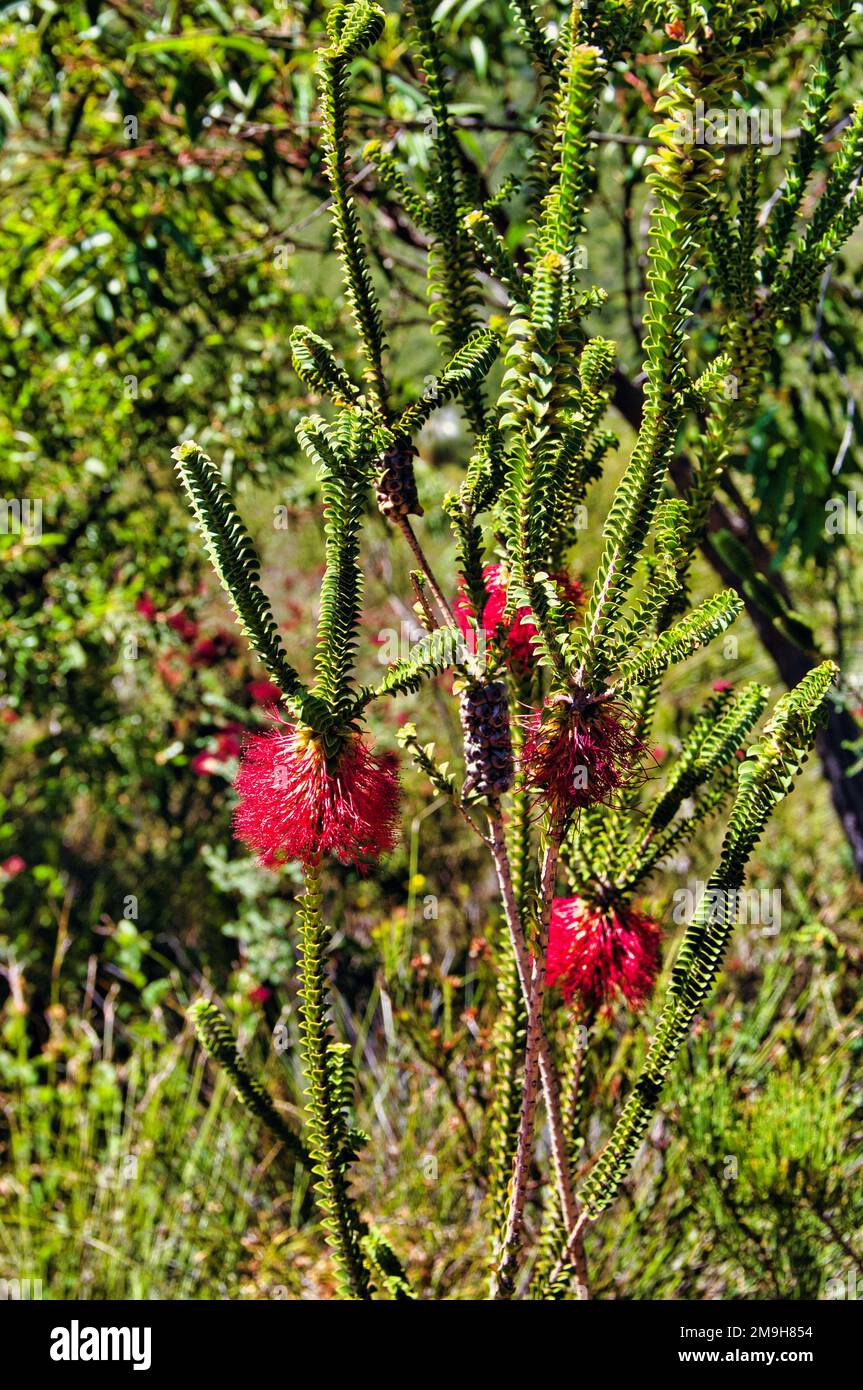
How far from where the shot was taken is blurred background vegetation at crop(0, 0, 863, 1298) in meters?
1.93

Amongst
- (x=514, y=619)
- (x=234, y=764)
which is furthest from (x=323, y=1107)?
(x=234, y=764)

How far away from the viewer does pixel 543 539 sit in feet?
2.74

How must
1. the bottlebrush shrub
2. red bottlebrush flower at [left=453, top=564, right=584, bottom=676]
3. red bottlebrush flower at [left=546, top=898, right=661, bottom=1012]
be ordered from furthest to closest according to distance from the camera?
red bottlebrush flower at [left=546, top=898, right=661, bottom=1012] → red bottlebrush flower at [left=453, top=564, right=584, bottom=676] → the bottlebrush shrub

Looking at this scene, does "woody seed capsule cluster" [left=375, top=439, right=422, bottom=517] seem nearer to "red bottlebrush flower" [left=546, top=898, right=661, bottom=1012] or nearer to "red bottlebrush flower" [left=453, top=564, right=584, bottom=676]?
"red bottlebrush flower" [left=453, top=564, right=584, bottom=676]

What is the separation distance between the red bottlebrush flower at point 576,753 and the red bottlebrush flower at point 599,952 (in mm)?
331

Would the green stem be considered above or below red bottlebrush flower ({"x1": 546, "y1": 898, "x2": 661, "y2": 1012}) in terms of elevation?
below

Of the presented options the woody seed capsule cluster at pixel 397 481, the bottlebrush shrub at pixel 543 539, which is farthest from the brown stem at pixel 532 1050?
the woody seed capsule cluster at pixel 397 481

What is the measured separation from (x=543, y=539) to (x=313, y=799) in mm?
269

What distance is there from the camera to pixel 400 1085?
8.17ft

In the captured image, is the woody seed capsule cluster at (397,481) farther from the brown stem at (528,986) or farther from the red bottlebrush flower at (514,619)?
the brown stem at (528,986)

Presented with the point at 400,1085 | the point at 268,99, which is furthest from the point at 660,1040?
the point at 268,99

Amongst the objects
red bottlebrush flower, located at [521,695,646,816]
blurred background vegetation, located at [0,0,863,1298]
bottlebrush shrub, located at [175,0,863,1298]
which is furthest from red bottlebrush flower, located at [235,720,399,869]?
blurred background vegetation, located at [0,0,863,1298]

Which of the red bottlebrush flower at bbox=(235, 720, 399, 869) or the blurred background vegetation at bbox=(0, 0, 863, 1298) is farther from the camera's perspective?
the blurred background vegetation at bbox=(0, 0, 863, 1298)

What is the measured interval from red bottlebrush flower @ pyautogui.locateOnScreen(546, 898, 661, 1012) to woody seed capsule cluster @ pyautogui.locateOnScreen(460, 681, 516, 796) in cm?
35
